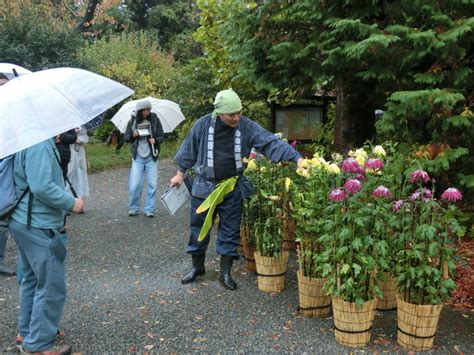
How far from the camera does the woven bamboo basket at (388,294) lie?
164 inches

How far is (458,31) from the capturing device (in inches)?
180

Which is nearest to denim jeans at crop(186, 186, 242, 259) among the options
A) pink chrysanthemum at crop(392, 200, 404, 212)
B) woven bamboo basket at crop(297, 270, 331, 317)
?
woven bamboo basket at crop(297, 270, 331, 317)

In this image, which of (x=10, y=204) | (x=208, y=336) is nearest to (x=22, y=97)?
(x=10, y=204)

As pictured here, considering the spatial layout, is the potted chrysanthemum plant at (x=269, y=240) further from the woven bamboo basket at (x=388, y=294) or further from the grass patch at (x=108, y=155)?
the grass patch at (x=108, y=155)

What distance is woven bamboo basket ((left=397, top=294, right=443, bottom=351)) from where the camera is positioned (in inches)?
139

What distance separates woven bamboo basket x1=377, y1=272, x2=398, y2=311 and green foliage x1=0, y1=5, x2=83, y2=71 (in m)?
12.5

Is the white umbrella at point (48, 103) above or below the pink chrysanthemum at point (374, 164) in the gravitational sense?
above

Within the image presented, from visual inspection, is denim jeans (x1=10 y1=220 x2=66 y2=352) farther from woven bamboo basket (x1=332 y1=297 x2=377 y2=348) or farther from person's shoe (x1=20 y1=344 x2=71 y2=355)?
woven bamboo basket (x1=332 y1=297 x2=377 y2=348)

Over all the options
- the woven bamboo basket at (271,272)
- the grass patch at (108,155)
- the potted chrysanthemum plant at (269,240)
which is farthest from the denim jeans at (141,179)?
the grass patch at (108,155)

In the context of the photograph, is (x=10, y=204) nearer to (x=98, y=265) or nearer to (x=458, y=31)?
(x=98, y=265)

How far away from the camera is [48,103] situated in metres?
3.11

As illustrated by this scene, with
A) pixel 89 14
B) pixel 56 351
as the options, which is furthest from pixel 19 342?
pixel 89 14

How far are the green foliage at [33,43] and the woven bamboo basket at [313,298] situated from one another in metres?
12.2

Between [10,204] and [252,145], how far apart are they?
2158mm
